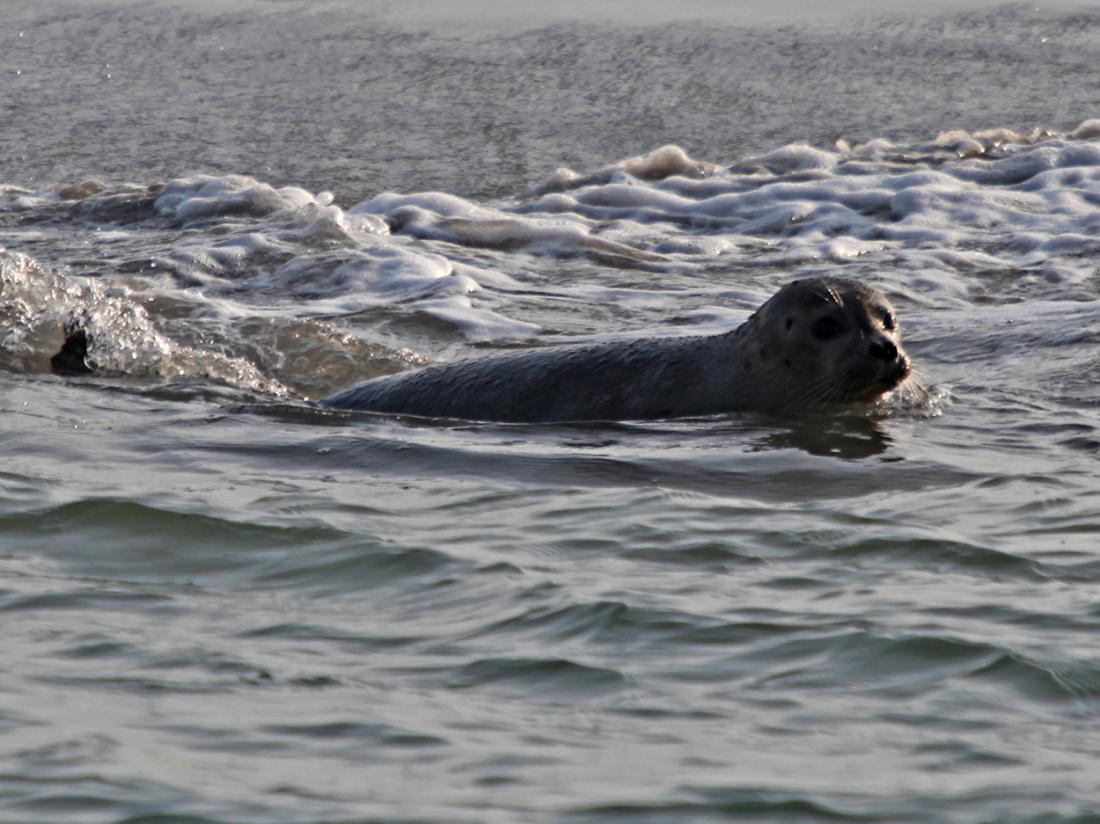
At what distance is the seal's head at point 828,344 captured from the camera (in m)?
6.45

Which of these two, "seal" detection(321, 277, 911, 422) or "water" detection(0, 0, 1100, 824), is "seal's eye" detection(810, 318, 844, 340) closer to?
"seal" detection(321, 277, 911, 422)

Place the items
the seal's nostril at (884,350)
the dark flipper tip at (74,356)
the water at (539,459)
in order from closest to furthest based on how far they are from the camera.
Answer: the water at (539,459) < the seal's nostril at (884,350) < the dark flipper tip at (74,356)

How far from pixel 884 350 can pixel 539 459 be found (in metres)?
1.39

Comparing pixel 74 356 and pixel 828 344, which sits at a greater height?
pixel 828 344

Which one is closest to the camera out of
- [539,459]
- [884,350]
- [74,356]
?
[539,459]

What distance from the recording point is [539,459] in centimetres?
580

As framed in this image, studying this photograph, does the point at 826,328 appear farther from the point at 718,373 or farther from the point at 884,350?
the point at 718,373

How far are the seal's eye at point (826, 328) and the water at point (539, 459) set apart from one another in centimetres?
31

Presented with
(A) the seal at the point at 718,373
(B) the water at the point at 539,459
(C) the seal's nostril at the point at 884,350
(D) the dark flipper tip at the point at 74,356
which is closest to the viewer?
(B) the water at the point at 539,459

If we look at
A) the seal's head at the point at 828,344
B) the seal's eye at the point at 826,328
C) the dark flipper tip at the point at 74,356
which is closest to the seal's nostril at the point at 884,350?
the seal's head at the point at 828,344

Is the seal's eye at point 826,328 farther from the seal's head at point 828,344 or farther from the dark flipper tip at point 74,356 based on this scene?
the dark flipper tip at point 74,356

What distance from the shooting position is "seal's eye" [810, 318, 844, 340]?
6551 millimetres

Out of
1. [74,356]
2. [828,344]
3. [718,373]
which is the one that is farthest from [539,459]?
[74,356]

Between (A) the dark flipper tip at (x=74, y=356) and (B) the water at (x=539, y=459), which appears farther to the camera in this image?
(A) the dark flipper tip at (x=74, y=356)
